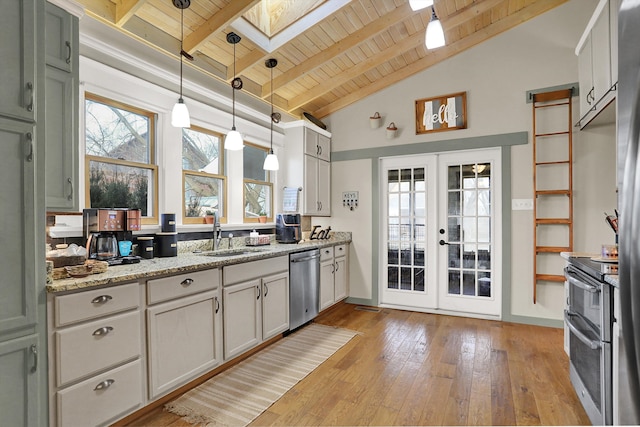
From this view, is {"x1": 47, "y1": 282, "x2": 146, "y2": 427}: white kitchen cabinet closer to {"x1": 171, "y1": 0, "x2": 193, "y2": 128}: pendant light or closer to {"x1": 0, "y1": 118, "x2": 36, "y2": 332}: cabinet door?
{"x1": 0, "y1": 118, "x2": 36, "y2": 332}: cabinet door

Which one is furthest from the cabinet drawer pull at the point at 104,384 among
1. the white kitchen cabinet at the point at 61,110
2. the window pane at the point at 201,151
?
the window pane at the point at 201,151

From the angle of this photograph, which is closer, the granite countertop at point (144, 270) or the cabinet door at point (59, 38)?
the granite countertop at point (144, 270)

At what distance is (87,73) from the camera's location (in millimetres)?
2361

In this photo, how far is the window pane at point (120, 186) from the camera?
249 cm

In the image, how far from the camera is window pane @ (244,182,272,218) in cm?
403

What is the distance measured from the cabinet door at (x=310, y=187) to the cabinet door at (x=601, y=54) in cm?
304

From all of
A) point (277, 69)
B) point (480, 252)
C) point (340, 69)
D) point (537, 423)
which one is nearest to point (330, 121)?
point (340, 69)

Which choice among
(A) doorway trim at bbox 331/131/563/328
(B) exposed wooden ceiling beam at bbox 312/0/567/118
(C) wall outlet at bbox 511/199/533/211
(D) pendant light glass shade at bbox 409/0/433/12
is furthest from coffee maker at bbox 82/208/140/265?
(C) wall outlet at bbox 511/199/533/211

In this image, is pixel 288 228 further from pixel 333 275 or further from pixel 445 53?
pixel 445 53

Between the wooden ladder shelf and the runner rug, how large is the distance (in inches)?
94.9

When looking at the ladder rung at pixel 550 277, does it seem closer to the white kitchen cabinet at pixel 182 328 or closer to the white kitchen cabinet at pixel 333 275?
the white kitchen cabinet at pixel 333 275

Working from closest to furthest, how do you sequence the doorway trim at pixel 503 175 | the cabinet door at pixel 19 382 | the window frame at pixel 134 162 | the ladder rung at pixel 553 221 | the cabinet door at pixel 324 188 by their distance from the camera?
the cabinet door at pixel 19 382 → the window frame at pixel 134 162 → the ladder rung at pixel 553 221 → the doorway trim at pixel 503 175 → the cabinet door at pixel 324 188

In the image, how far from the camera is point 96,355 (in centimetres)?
177

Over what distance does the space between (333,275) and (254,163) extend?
1.77 meters
